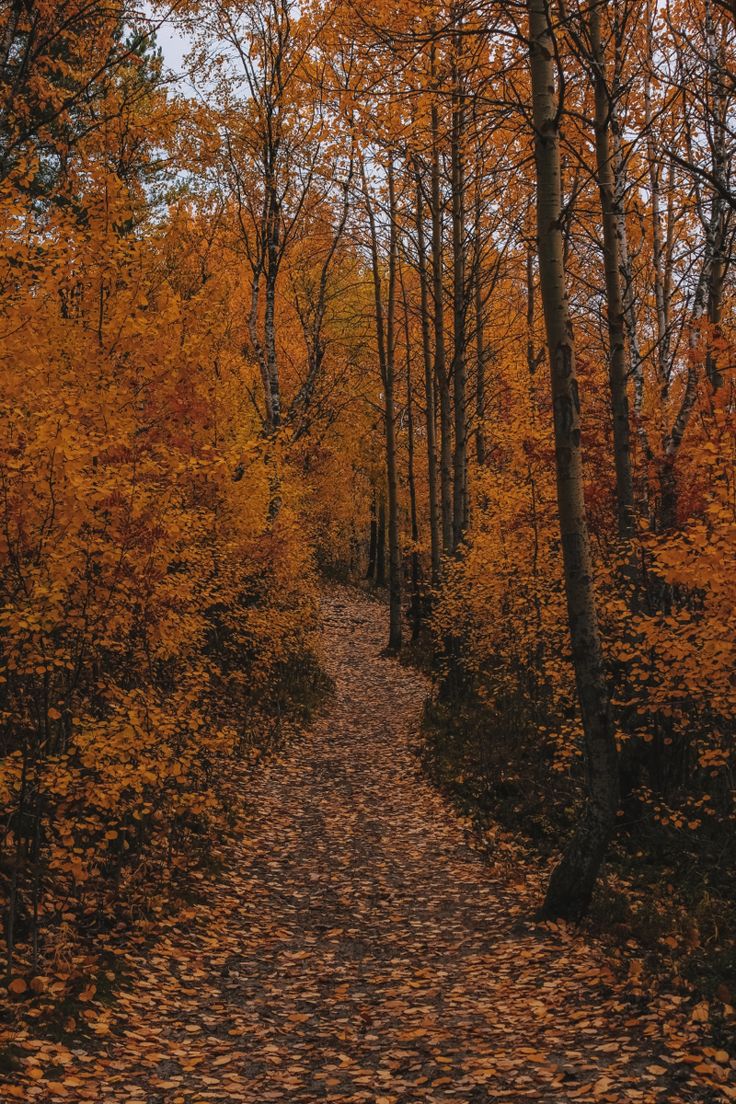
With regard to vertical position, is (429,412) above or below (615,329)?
above

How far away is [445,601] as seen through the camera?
42.4 feet

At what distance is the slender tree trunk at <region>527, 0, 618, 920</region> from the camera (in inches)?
225

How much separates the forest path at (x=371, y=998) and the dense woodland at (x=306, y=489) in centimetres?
55

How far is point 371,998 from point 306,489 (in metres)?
9.24

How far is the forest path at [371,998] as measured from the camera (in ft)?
13.4

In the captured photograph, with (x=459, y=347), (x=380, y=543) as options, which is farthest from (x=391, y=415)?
(x=380, y=543)

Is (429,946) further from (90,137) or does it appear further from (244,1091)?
(90,137)

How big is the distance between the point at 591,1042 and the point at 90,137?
13630 mm

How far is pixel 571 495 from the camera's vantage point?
577 centimetres

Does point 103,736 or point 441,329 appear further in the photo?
point 441,329

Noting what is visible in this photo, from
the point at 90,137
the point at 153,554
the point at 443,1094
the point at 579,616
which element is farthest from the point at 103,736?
the point at 90,137

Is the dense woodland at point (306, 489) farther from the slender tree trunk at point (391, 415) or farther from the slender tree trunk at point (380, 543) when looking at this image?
the slender tree trunk at point (380, 543)

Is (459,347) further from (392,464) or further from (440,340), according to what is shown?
(392,464)

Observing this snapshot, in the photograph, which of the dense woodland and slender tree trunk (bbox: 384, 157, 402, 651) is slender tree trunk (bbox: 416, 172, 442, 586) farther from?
slender tree trunk (bbox: 384, 157, 402, 651)
